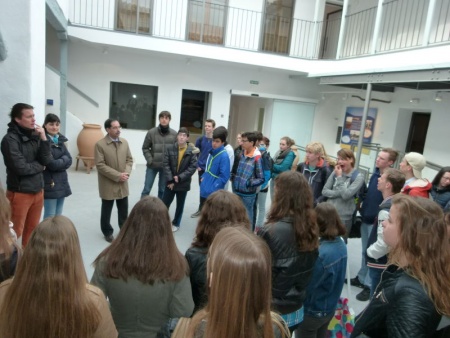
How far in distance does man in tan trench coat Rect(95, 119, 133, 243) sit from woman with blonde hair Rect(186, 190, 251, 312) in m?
2.41

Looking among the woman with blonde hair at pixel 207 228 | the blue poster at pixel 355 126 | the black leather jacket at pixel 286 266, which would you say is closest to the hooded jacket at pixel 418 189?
the black leather jacket at pixel 286 266

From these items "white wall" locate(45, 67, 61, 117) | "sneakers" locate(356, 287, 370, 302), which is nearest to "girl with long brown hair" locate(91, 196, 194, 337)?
"sneakers" locate(356, 287, 370, 302)

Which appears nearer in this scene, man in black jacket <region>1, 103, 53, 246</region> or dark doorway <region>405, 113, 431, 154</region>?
man in black jacket <region>1, 103, 53, 246</region>

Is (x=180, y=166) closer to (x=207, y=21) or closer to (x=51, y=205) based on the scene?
(x=51, y=205)

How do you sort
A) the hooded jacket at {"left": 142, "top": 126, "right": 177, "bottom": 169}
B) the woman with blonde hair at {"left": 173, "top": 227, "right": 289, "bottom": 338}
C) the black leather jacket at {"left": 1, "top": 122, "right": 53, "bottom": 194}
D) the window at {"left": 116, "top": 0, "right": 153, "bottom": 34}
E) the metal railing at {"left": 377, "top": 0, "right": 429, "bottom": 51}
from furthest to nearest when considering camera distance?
the window at {"left": 116, "top": 0, "right": 153, "bottom": 34}, the metal railing at {"left": 377, "top": 0, "right": 429, "bottom": 51}, the hooded jacket at {"left": 142, "top": 126, "right": 177, "bottom": 169}, the black leather jacket at {"left": 1, "top": 122, "right": 53, "bottom": 194}, the woman with blonde hair at {"left": 173, "top": 227, "right": 289, "bottom": 338}

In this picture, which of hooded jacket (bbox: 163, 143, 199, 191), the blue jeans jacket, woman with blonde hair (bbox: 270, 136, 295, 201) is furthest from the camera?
woman with blonde hair (bbox: 270, 136, 295, 201)

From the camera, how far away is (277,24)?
10945mm

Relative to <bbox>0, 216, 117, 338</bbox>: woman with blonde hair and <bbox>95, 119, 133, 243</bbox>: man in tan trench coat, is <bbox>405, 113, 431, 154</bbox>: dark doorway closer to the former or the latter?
<bbox>95, 119, 133, 243</bbox>: man in tan trench coat

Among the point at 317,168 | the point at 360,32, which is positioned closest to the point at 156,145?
the point at 317,168

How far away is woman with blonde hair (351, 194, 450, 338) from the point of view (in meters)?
1.27

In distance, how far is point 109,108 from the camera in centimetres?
992

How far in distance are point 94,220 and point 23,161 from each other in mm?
2042

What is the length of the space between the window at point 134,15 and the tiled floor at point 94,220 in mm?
4648

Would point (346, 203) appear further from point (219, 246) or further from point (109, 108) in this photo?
point (109, 108)
